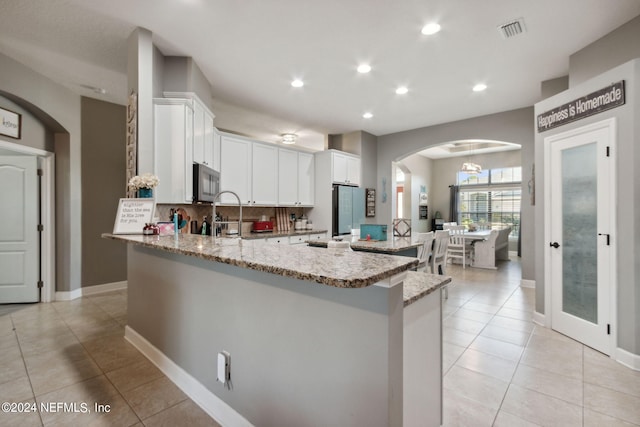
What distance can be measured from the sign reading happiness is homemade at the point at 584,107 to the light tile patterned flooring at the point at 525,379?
2203 mm

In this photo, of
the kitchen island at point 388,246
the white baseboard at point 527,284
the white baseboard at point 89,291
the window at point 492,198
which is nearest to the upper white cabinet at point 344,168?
the kitchen island at point 388,246

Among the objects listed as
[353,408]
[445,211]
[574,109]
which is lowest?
[353,408]

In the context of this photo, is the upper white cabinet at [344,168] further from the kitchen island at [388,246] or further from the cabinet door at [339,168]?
the kitchen island at [388,246]

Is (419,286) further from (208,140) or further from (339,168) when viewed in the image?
(339,168)

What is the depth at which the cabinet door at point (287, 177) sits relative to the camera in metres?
5.31

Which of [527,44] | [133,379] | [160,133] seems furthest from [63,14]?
[527,44]

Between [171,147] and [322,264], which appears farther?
[171,147]

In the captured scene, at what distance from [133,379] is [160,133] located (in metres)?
2.18

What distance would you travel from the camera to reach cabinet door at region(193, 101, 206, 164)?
3.11 m

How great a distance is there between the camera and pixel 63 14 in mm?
2404

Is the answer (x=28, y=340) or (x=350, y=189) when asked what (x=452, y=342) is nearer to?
(x=350, y=189)

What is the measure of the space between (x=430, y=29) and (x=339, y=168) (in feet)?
10.7

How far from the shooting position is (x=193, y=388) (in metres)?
1.87

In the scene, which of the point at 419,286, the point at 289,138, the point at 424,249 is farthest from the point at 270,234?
the point at 419,286
